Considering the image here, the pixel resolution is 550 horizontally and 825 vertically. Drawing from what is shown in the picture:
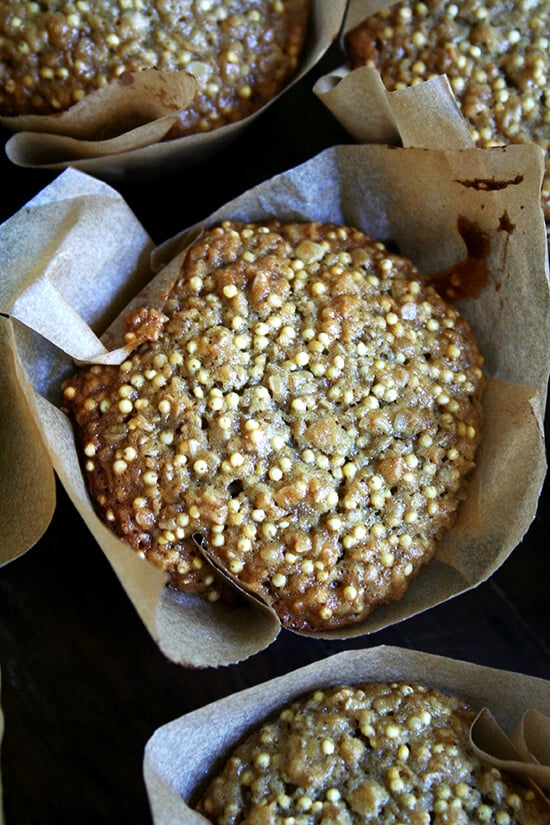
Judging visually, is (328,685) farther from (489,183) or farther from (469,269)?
(489,183)

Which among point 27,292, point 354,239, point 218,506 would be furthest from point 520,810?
point 27,292

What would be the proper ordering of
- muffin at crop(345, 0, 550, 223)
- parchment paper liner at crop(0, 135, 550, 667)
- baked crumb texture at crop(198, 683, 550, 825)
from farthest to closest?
muffin at crop(345, 0, 550, 223) < parchment paper liner at crop(0, 135, 550, 667) < baked crumb texture at crop(198, 683, 550, 825)

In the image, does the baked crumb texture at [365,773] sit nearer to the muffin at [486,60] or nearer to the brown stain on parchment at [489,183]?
the brown stain on parchment at [489,183]

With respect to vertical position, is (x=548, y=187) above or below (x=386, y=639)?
above

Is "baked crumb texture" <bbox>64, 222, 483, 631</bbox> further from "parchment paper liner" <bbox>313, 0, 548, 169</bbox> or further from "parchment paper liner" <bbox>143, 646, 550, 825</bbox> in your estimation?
"parchment paper liner" <bbox>313, 0, 548, 169</bbox>

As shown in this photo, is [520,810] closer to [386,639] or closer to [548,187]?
[386,639]

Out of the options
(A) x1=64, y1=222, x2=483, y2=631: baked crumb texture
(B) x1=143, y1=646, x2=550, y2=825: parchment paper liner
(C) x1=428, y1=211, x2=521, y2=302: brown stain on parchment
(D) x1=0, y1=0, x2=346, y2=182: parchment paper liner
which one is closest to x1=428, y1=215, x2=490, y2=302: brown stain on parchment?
(C) x1=428, y1=211, x2=521, y2=302: brown stain on parchment

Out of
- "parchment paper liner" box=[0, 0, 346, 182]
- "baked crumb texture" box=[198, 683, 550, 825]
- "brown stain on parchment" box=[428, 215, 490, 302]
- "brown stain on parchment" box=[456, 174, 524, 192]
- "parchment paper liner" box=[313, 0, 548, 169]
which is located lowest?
"baked crumb texture" box=[198, 683, 550, 825]
